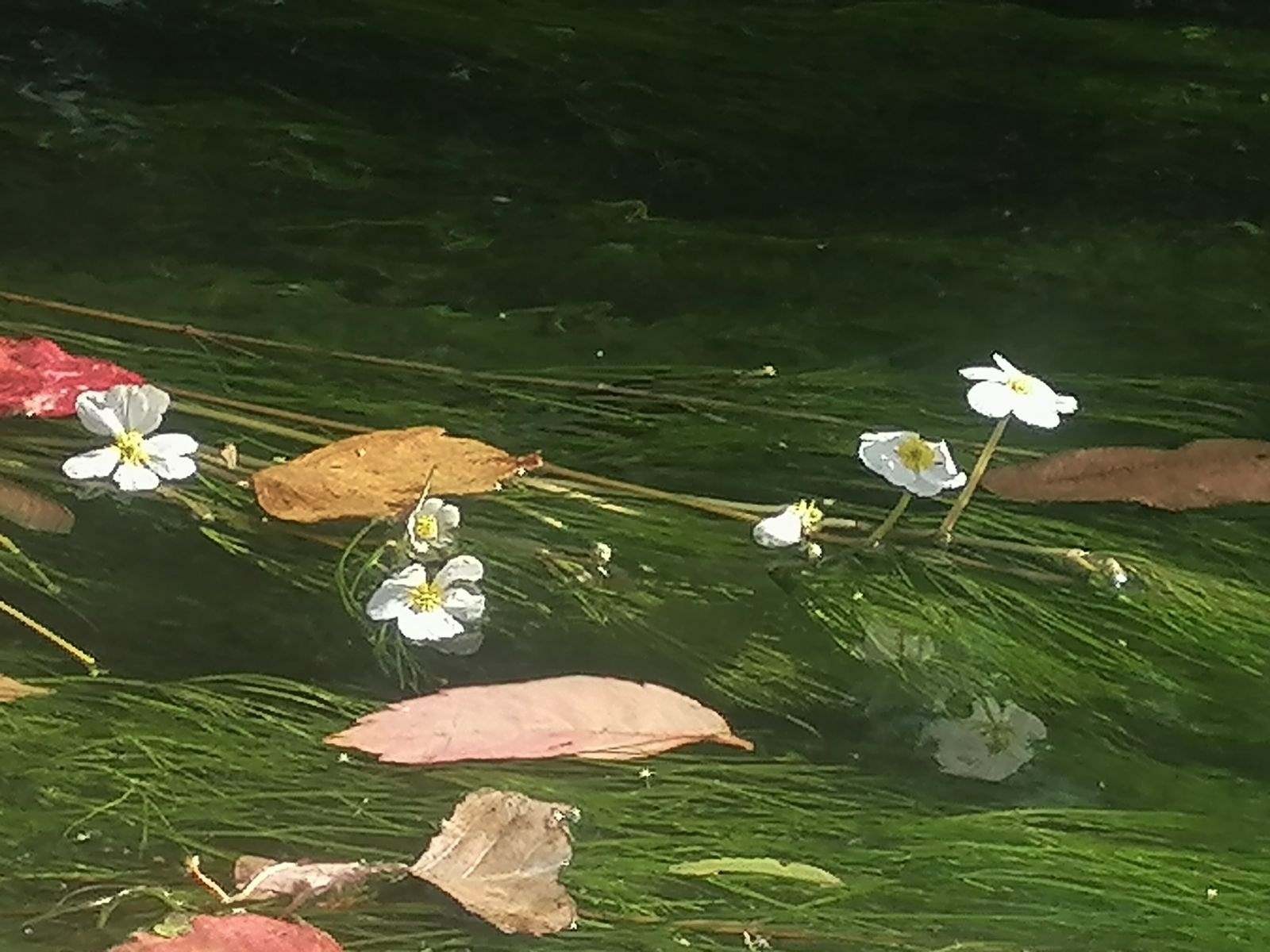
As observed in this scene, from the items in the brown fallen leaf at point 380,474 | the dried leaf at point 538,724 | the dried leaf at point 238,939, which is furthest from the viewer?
the brown fallen leaf at point 380,474

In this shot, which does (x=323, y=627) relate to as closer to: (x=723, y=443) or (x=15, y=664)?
(x=15, y=664)

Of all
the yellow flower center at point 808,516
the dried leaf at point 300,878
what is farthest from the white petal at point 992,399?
the dried leaf at point 300,878

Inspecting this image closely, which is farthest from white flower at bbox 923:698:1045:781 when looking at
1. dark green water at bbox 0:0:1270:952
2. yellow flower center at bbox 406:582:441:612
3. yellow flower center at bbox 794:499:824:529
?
yellow flower center at bbox 406:582:441:612

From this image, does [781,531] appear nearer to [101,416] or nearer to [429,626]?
[429,626]

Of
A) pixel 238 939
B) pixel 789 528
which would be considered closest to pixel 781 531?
pixel 789 528

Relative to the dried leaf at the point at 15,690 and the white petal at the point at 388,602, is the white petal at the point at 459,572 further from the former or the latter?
the dried leaf at the point at 15,690

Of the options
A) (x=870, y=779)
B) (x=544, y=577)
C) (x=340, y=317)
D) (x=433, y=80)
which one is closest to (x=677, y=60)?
(x=433, y=80)
